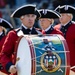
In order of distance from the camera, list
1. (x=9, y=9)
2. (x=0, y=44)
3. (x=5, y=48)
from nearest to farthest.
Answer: (x=5, y=48), (x=0, y=44), (x=9, y=9)

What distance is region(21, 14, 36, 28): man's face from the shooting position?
234 inches

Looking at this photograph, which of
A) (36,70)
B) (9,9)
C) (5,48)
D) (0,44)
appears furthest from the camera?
(9,9)

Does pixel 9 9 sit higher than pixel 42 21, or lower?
higher

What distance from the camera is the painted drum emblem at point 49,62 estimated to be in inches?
218

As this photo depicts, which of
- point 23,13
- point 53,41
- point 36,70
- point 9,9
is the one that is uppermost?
point 9,9

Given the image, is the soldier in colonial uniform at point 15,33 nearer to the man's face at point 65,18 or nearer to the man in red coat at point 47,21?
the man in red coat at point 47,21

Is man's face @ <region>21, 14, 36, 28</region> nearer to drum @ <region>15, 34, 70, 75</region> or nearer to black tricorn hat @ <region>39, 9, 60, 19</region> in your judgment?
drum @ <region>15, 34, 70, 75</region>

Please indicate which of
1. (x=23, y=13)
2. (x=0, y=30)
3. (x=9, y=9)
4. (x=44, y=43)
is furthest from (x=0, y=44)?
(x=9, y=9)

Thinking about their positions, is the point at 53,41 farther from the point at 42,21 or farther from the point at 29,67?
the point at 42,21

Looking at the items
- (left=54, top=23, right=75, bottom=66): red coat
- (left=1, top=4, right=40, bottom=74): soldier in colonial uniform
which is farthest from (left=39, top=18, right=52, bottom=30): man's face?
(left=1, top=4, right=40, bottom=74): soldier in colonial uniform

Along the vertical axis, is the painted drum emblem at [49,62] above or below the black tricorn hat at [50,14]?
below

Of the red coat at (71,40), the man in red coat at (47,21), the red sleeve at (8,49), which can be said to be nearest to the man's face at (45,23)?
the man in red coat at (47,21)

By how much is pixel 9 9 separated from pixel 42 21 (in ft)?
21.7

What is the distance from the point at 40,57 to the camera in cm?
552
